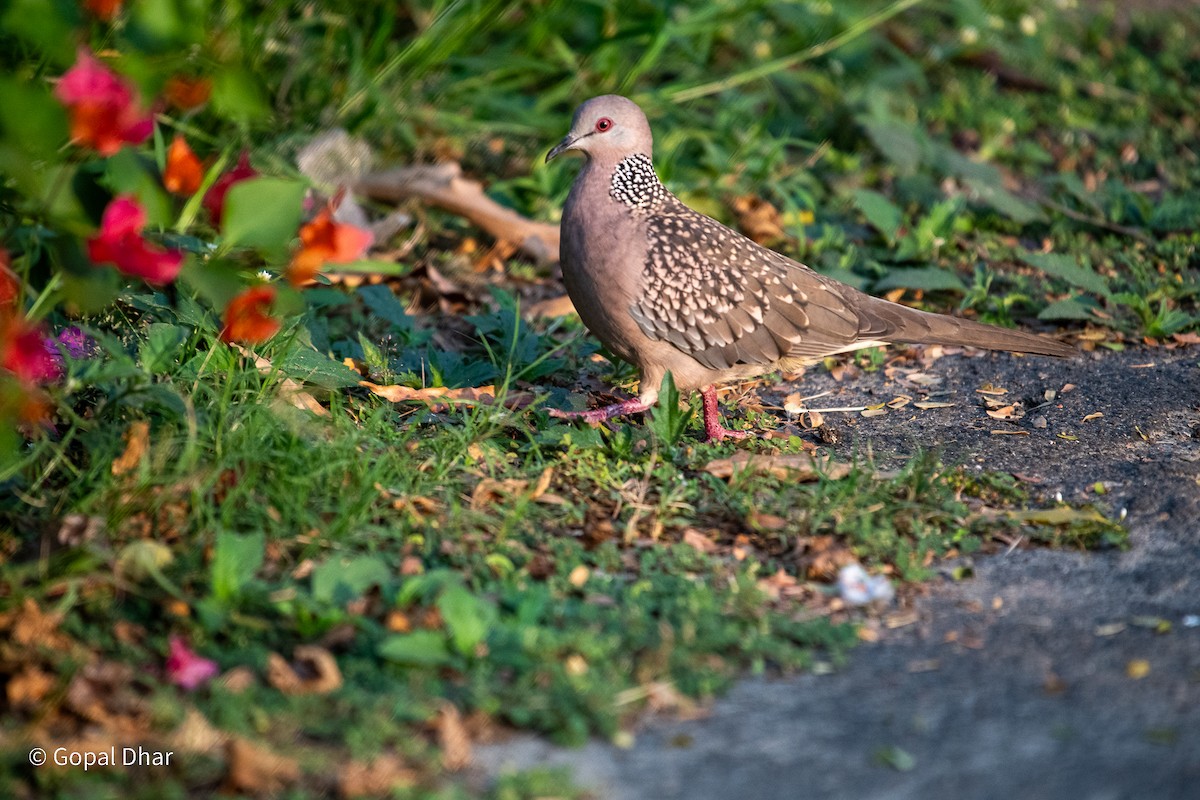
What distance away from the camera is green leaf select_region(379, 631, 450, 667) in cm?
296

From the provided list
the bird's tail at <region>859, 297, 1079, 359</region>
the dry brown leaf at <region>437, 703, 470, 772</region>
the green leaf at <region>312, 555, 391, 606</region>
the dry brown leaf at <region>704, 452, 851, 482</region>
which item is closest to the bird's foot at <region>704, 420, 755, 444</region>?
the dry brown leaf at <region>704, 452, 851, 482</region>

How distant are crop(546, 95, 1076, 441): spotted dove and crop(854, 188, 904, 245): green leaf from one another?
1377 mm

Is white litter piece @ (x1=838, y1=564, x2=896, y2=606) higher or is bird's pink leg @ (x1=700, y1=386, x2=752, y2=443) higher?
bird's pink leg @ (x1=700, y1=386, x2=752, y2=443)

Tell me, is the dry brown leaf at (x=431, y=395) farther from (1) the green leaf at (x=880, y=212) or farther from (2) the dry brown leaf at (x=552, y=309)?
(1) the green leaf at (x=880, y=212)

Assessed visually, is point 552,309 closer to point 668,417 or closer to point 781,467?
point 668,417

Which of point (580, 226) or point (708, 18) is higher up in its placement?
point (708, 18)

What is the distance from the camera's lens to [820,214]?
21.9 ft

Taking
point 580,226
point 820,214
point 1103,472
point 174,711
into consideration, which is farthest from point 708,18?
point 174,711

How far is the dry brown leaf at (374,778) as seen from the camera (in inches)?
102

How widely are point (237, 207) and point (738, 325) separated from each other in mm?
1961

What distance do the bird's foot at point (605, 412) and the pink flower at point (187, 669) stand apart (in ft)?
5.82

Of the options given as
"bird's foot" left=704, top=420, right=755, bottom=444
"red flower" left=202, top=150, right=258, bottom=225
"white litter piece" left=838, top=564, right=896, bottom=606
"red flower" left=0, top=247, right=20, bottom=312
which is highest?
"red flower" left=202, top=150, right=258, bottom=225

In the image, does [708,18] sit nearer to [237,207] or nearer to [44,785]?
[237,207]

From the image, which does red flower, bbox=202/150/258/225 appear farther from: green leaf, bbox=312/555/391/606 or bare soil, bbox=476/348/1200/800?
bare soil, bbox=476/348/1200/800
